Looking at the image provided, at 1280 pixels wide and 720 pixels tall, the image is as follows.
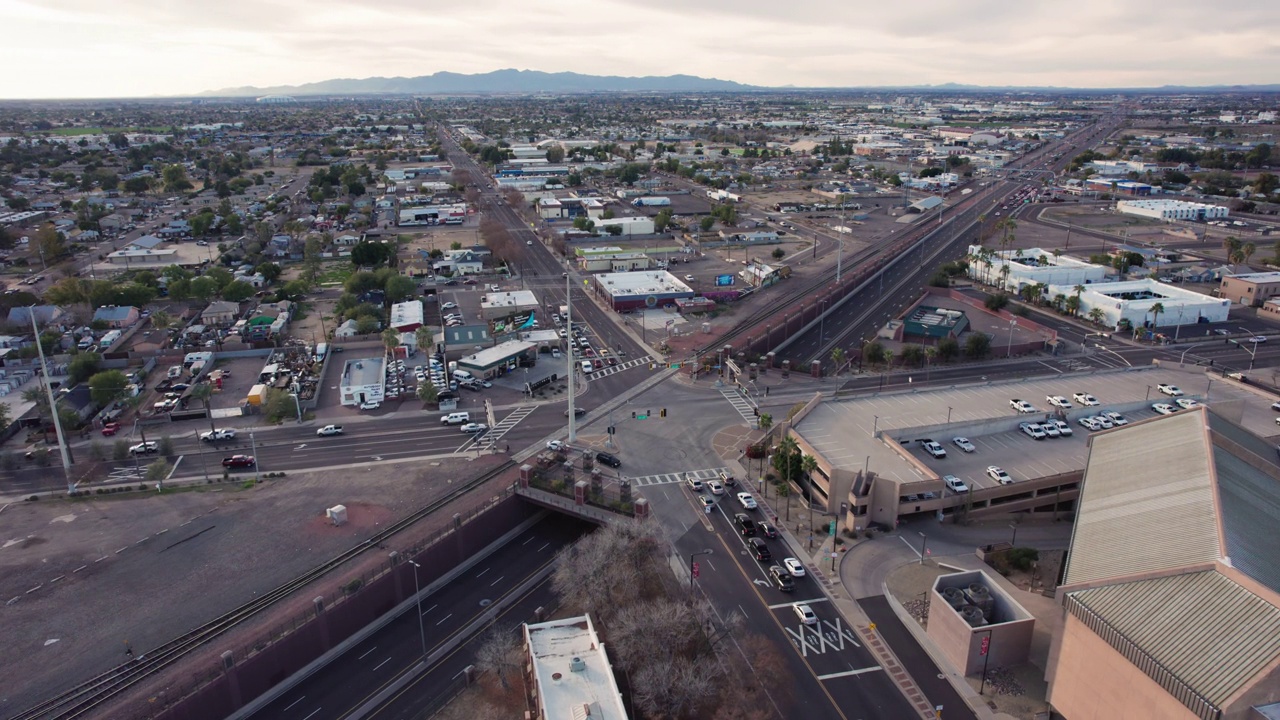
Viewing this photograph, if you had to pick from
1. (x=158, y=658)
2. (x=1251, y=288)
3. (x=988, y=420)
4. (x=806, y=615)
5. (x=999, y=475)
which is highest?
(x=1251, y=288)

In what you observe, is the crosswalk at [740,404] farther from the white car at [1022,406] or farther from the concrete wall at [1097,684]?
the concrete wall at [1097,684]

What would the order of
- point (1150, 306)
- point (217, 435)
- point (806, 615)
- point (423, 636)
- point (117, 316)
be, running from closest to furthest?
point (423, 636) → point (806, 615) → point (217, 435) → point (1150, 306) → point (117, 316)

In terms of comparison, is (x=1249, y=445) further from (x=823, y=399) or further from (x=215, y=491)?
(x=215, y=491)

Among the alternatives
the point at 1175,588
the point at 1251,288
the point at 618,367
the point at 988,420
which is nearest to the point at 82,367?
the point at 618,367

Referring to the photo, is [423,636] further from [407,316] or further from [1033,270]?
[1033,270]

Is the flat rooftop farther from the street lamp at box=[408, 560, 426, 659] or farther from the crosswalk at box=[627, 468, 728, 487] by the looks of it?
the street lamp at box=[408, 560, 426, 659]

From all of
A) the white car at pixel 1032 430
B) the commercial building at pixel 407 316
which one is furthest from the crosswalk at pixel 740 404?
the commercial building at pixel 407 316
